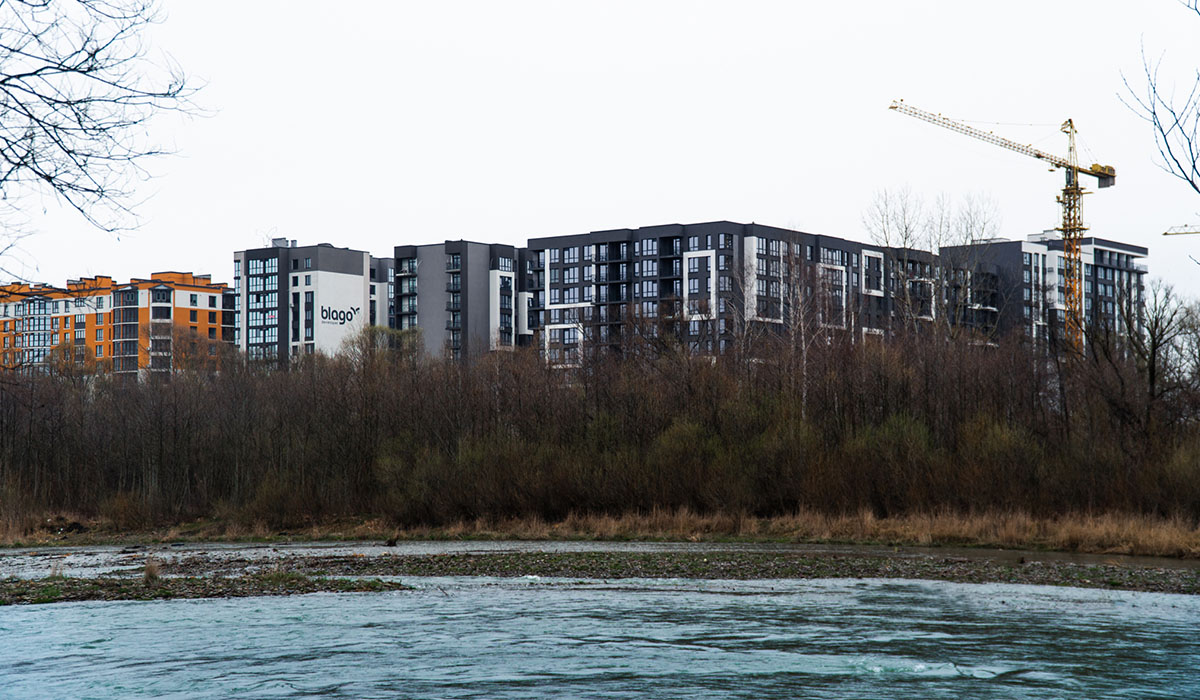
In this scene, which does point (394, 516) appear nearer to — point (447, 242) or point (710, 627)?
point (710, 627)

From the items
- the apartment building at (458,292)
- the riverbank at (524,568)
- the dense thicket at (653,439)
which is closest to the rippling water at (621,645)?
the riverbank at (524,568)

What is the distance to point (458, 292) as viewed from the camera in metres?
189

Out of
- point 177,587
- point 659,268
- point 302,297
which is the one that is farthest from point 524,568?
point 302,297

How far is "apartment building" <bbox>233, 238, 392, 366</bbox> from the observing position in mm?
188625

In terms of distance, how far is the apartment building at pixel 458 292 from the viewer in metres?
→ 188

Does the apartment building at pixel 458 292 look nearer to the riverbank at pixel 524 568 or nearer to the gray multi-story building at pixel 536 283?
the gray multi-story building at pixel 536 283

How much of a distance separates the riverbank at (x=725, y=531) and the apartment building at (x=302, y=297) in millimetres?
126915

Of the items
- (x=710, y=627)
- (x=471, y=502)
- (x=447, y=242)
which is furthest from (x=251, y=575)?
(x=447, y=242)

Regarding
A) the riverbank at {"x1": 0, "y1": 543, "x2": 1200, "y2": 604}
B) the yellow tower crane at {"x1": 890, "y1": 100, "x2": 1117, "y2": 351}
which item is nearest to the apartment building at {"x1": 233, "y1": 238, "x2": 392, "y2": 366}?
the yellow tower crane at {"x1": 890, "y1": 100, "x2": 1117, "y2": 351}

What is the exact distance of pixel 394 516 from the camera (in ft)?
190

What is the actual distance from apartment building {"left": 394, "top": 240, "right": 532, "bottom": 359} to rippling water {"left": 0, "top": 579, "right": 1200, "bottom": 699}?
524ft

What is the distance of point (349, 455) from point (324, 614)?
3827cm

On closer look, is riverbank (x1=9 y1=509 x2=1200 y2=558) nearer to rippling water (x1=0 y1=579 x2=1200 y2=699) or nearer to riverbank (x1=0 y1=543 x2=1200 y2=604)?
riverbank (x1=0 y1=543 x2=1200 y2=604)

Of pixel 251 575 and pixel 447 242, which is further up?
pixel 447 242
